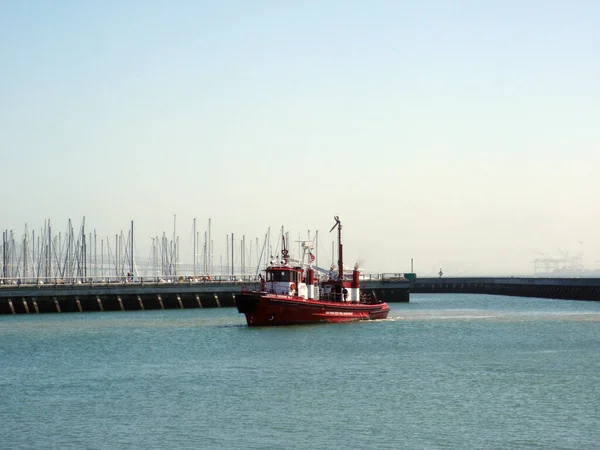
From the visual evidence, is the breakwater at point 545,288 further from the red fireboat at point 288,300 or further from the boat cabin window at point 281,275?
the boat cabin window at point 281,275

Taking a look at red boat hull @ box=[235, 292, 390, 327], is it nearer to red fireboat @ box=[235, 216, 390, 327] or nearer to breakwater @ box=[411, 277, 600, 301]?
red fireboat @ box=[235, 216, 390, 327]

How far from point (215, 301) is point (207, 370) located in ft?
226

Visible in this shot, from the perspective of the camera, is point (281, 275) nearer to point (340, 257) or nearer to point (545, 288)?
point (340, 257)

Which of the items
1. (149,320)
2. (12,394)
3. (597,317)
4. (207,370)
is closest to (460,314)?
(597,317)

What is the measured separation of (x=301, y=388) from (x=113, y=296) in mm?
71023

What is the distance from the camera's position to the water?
37.5 meters

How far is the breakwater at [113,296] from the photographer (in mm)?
111938

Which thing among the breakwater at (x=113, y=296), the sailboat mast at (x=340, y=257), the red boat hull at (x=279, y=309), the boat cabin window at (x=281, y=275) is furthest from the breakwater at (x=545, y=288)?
the boat cabin window at (x=281, y=275)

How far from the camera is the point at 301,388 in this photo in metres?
49.2

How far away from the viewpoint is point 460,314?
373ft

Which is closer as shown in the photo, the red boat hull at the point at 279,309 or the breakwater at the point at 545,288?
the red boat hull at the point at 279,309

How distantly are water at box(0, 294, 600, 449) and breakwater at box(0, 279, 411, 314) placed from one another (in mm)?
26491

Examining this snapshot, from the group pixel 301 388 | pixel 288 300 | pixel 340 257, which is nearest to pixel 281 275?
pixel 288 300

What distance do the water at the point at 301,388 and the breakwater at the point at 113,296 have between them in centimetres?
2649
